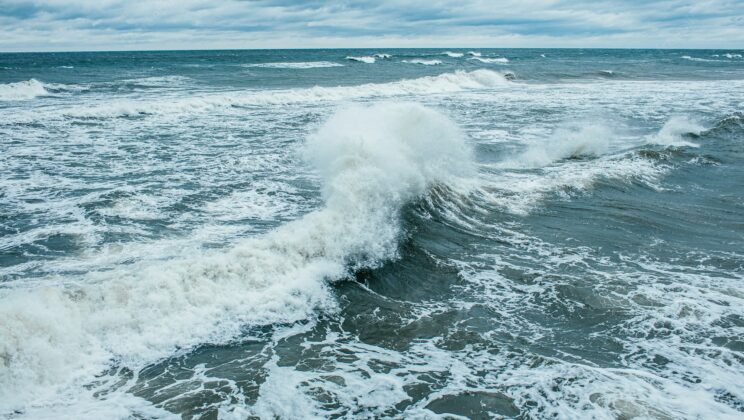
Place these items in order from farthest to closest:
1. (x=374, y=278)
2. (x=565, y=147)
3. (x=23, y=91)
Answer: (x=23, y=91), (x=565, y=147), (x=374, y=278)

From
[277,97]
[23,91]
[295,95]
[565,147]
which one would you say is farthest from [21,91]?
[565,147]

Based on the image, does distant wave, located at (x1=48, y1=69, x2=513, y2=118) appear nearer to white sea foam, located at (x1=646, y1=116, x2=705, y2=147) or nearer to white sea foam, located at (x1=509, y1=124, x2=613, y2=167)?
white sea foam, located at (x1=509, y1=124, x2=613, y2=167)

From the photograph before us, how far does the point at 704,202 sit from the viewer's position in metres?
11.1

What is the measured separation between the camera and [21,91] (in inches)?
1236

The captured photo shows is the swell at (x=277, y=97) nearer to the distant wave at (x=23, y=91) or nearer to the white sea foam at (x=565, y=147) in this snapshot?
the distant wave at (x=23, y=91)

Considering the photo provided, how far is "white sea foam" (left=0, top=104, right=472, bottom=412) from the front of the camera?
17.1 ft

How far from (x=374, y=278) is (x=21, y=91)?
105 ft

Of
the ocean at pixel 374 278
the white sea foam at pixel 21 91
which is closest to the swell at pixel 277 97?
the ocean at pixel 374 278

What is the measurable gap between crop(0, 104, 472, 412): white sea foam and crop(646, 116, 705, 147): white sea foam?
35.6ft

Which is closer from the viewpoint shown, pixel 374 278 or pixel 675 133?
pixel 374 278

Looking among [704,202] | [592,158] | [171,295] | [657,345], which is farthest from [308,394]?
[592,158]

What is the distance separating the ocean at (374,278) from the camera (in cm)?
500

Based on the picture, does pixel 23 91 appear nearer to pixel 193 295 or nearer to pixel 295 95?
pixel 295 95

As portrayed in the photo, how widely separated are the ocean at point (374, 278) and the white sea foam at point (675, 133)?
717mm
